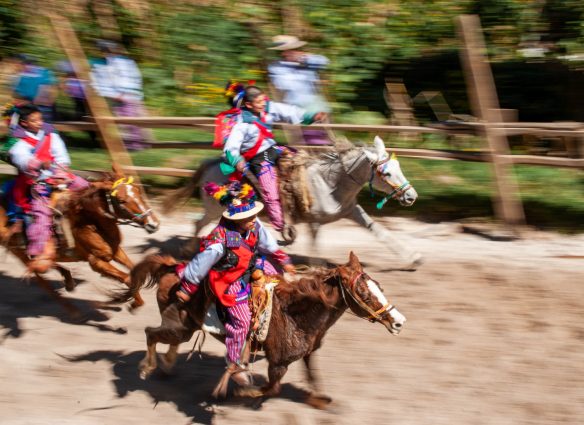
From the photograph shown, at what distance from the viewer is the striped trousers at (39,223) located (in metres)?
8.25

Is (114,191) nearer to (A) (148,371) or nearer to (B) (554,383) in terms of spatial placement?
(A) (148,371)

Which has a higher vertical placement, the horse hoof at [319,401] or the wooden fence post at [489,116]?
the wooden fence post at [489,116]

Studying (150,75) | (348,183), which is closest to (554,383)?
(348,183)

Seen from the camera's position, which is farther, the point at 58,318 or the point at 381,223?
A: the point at 381,223

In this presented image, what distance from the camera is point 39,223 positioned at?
827 centimetres

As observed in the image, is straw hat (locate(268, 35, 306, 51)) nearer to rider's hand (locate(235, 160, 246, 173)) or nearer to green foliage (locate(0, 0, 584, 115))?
green foliage (locate(0, 0, 584, 115))

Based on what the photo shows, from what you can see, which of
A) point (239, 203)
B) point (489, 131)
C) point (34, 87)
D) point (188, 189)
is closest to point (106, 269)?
point (188, 189)

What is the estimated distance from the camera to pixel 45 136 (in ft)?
27.7

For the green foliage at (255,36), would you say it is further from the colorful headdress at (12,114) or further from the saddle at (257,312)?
the saddle at (257,312)

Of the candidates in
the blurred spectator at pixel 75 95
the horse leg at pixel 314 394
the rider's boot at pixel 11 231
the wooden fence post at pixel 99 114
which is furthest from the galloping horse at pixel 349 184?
the blurred spectator at pixel 75 95

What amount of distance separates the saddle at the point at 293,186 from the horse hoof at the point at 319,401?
2938 millimetres

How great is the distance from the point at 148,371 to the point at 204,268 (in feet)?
4.43

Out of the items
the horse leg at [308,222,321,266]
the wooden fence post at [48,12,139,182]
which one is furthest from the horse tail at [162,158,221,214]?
the wooden fence post at [48,12,139,182]

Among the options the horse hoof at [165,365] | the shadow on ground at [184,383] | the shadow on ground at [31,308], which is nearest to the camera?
the shadow on ground at [184,383]
